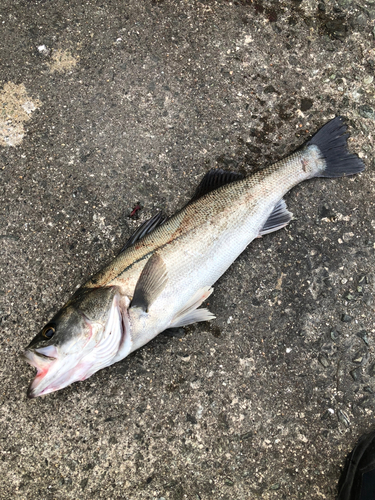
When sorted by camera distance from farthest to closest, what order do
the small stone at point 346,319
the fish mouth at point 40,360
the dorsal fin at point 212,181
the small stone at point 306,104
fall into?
the small stone at point 306,104 < the small stone at point 346,319 < the dorsal fin at point 212,181 < the fish mouth at point 40,360

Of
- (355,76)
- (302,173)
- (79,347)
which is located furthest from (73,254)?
(355,76)

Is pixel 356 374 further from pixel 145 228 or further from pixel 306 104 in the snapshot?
pixel 306 104

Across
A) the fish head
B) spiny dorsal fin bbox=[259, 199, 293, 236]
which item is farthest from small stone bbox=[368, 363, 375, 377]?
the fish head

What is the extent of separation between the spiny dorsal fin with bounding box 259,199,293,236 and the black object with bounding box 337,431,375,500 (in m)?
1.95

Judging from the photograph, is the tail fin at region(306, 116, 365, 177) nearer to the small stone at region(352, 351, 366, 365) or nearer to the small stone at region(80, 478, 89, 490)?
the small stone at region(352, 351, 366, 365)

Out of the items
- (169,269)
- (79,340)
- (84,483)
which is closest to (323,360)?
(169,269)

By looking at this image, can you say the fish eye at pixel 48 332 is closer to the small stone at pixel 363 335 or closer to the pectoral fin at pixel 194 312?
the pectoral fin at pixel 194 312

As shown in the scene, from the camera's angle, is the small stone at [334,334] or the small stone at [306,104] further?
the small stone at [306,104]

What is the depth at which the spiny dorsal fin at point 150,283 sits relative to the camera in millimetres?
3002

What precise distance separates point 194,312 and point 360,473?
1.82m

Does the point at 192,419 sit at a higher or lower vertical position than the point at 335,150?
lower

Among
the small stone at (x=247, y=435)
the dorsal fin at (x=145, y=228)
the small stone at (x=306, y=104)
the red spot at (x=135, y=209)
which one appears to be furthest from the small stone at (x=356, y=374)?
the small stone at (x=306, y=104)

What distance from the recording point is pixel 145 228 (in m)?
→ 3.33

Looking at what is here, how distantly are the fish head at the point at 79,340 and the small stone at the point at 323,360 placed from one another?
1.73m
